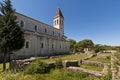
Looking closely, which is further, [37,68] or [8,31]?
[8,31]

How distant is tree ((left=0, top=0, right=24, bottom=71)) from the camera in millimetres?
12250

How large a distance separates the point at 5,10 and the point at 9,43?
396 cm

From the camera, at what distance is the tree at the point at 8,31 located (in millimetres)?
12250

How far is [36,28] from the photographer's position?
35.5m

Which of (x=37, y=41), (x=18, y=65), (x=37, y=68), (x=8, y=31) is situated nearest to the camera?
(x=37, y=68)

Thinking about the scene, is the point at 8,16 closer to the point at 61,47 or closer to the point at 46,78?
the point at 46,78

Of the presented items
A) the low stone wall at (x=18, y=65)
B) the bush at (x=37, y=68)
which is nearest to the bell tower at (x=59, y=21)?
the low stone wall at (x=18, y=65)

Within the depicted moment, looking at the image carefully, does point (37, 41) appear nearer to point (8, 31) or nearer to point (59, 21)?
point (8, 31)

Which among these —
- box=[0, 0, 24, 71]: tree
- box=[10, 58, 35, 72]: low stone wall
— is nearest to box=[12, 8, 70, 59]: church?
box=[0, 0, 24, 71]: tree

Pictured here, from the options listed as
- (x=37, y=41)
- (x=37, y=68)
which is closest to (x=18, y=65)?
(x=37, y=68)

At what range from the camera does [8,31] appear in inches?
490

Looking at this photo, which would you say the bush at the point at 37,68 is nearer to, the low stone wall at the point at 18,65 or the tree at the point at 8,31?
the low stone wall at the point at 18,65

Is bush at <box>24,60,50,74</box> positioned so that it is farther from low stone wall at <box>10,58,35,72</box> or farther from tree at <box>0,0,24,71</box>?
tree at <box>0,0,24,71</box>

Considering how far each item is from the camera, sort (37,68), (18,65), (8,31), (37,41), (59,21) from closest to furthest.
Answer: (37,68)
(18,65)
(8,31)
(37,41)
(59,21)
